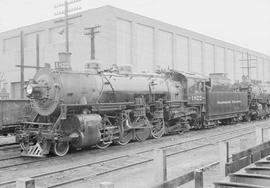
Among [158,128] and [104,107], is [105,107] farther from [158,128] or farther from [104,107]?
[158,128]

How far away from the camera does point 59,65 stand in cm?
1269

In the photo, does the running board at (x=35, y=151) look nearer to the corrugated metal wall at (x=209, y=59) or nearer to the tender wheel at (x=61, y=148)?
the tender wheel at (x=61, y=148)

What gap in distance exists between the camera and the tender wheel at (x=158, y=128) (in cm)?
1644

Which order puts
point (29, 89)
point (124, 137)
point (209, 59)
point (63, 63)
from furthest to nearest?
point (209, 59)
point (124, 137)
point (63, 63)
point (29, 89)

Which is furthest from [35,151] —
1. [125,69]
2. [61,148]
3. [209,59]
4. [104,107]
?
[209,59]

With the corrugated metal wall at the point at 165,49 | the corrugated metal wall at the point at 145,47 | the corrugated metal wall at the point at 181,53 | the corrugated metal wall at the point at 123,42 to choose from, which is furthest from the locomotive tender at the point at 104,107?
the corrugated metal wall at the point at 181,53

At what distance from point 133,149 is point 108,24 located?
29.8 metres

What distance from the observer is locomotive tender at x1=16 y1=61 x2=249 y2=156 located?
11953mm

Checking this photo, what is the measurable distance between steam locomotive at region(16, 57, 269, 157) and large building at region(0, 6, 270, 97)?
1966 centimetres

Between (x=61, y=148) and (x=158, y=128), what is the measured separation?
5860mm

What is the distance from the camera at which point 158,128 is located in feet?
54.7

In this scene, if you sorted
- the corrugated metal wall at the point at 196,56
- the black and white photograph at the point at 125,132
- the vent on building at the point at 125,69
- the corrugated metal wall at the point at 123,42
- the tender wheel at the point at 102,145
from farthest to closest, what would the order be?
the corrugated metal wall at the point at 196,56, the corrugated metal wall at the point at 123,42, the vent on building at the point at 125,69, the tender wheel at the point at 102,145, the black and white photograph at the point at 125,132

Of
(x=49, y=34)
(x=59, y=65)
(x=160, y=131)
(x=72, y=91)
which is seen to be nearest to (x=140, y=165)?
(x=72, y=91)

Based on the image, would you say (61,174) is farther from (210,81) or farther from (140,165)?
(210,81)
